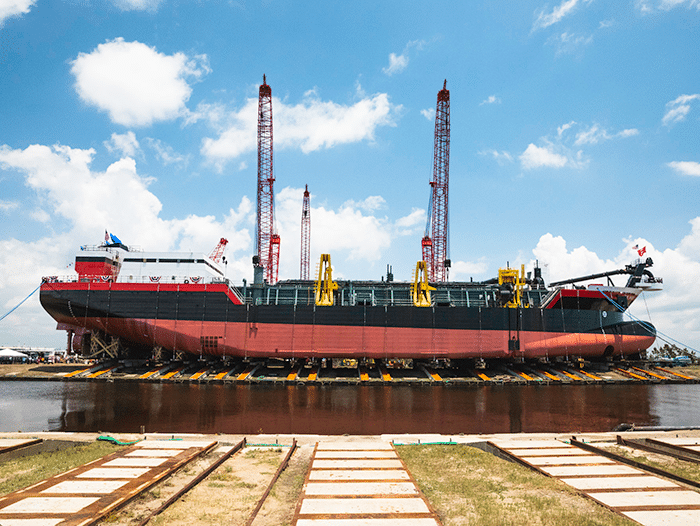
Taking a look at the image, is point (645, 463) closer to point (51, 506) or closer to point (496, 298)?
point (51, 506)

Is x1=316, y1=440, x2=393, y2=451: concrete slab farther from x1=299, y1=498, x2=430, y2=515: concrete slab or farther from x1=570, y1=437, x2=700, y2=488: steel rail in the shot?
x1=570, y1=437, x2=700, y2=488: steel rail

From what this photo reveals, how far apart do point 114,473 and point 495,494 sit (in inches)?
395

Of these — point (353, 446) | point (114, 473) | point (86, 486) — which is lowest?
point (353, 446)

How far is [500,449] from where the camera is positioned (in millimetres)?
14195

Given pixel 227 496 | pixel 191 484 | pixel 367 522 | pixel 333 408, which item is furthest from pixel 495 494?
pixel 333 408

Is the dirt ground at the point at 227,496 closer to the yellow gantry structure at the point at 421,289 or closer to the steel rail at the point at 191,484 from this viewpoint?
the steel rail at the point at 191,484

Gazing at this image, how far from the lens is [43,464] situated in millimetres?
12602

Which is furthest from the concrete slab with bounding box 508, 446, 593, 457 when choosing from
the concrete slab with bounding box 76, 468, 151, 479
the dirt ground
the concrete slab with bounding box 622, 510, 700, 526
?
the concrete slab with bounding box 76, 468, 151, 479

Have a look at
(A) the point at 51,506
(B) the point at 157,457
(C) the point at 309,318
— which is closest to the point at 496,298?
(C) the point at 309,318

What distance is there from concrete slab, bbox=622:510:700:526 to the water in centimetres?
1395

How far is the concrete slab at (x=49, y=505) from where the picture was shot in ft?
25.9

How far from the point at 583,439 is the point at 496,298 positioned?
3436cm

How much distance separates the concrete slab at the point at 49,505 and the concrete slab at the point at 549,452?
490 inches

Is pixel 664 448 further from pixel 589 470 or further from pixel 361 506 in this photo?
pixel 361 506
